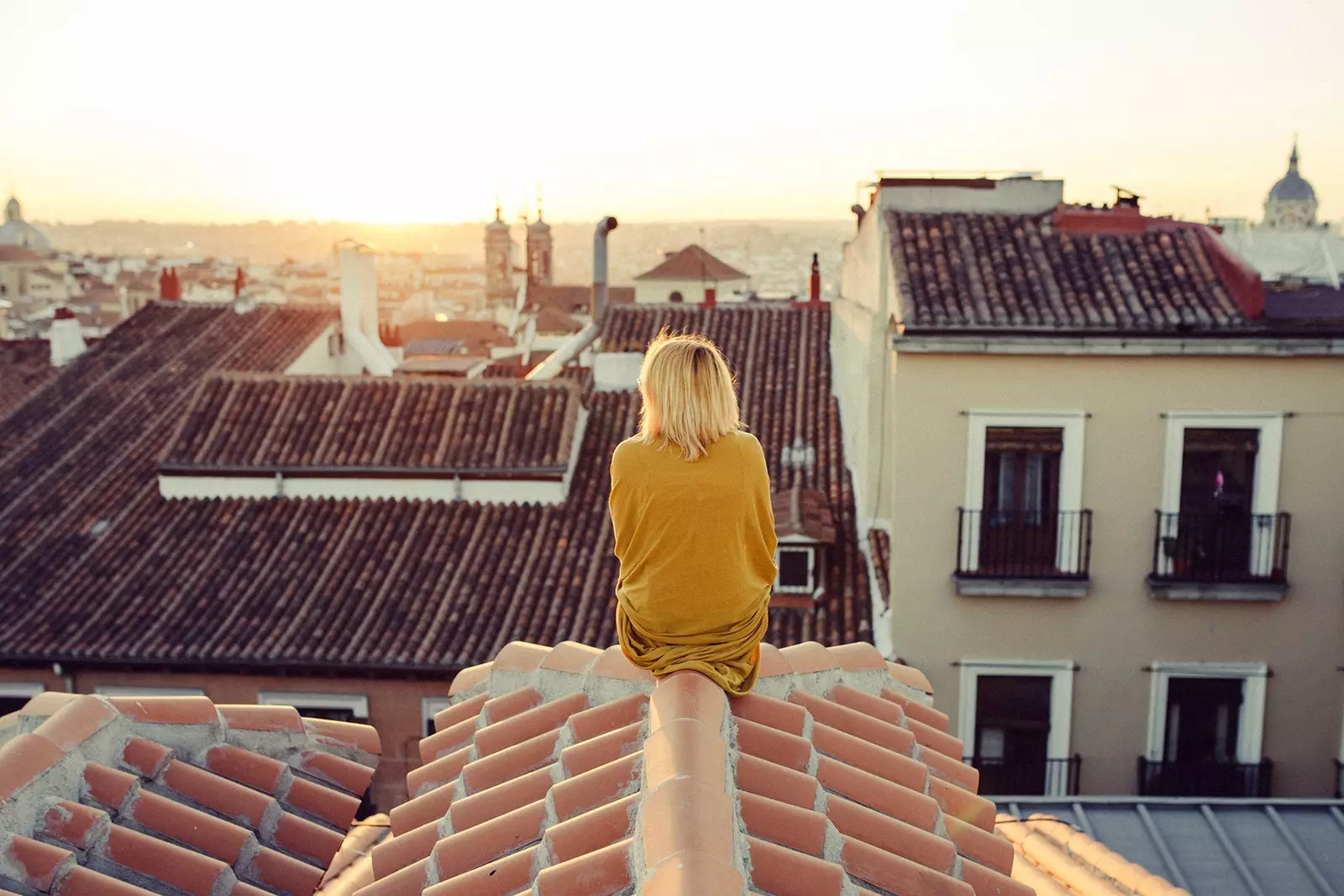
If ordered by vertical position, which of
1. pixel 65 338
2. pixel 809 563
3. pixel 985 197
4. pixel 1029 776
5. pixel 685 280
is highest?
pixel 985 197

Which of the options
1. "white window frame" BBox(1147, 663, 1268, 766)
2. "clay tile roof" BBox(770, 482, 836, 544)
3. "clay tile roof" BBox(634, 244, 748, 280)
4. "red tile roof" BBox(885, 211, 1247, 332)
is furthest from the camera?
"clay tile roof" BBox(634, 244, 748, 280)

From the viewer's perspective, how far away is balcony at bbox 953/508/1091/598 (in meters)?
11.4

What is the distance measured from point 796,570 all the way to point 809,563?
0.17 m

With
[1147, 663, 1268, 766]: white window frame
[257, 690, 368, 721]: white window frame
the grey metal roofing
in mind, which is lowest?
[257, 690, 368, 721]: white window frame

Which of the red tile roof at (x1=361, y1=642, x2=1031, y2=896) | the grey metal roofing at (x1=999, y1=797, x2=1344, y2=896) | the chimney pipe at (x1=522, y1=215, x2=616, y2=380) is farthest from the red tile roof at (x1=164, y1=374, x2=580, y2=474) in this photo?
the red tile roof at (x1=361, y1=642, x2=1031, y2=896)

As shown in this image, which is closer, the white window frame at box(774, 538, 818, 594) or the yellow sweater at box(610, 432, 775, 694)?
the yellow sweater at box(610, 432, 775, 694)

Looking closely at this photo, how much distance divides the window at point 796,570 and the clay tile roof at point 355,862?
771 centimetres

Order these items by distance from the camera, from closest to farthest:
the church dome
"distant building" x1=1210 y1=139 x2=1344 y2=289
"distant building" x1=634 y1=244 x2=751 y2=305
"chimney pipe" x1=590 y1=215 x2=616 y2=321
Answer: "distant building" x1=1210 y1=139 x2=1344 y2=289, "chimney pipe" x1=590 y1=215 x2=616 y2=321, "distant building" x1=634 y1=244 x2=751 y2=305, the church dome

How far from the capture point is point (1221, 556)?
11.5m

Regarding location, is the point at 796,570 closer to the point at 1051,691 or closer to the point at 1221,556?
the point at 1051,691

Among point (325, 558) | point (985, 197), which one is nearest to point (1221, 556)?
point (985, 197)

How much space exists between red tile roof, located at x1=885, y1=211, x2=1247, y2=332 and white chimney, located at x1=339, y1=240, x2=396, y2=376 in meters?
12.7

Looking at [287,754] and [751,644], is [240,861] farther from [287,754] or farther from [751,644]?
[751,644]

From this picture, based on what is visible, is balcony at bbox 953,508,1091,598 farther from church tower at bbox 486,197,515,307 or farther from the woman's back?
church tower at bbox 486,197,515,307
